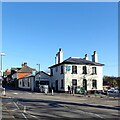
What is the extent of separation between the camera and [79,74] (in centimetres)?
7062

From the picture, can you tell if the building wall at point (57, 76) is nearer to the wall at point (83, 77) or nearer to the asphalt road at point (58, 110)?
the wall at point (83, 77)

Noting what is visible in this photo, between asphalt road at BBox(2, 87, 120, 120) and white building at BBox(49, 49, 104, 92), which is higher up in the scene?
white building at BBox(49, 49, 104, 92)

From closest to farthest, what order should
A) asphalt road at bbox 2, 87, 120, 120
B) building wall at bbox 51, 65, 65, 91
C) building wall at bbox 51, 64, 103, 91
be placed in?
asphalt road at bbox 2, 87, 120, 120 < building wall at bbox 51, 64, 103, 91 < building wall at bbox 51, 65, 65, 91

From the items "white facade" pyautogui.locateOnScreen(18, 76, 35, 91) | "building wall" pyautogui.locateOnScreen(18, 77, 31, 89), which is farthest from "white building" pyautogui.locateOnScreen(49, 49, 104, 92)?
"building wall" pyautogui.locateOnScreen(18, 77, 31, 89)

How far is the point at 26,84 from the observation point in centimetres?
9212

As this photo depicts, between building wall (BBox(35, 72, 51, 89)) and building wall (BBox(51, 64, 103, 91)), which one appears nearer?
building wall (BBox(51, 64, 103, 91))

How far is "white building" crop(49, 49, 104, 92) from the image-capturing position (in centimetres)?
6962

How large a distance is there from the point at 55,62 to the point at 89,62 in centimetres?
918

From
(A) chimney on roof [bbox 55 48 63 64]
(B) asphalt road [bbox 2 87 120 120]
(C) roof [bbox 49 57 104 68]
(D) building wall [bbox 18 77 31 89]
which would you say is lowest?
(B) asphalt road [bbox 2 87 120 120]

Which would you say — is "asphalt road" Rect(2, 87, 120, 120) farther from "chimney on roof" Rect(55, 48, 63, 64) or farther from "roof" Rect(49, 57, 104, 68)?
"chimney on roof" Rect(55, 48, 63, 64)

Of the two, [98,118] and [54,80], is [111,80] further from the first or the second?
[98,118]

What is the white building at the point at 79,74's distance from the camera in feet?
228

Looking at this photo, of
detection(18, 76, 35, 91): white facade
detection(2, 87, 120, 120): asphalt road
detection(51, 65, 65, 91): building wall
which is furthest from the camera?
detection(18, 76, 35, 91): white facade

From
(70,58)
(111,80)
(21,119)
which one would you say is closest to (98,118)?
(21,119)
